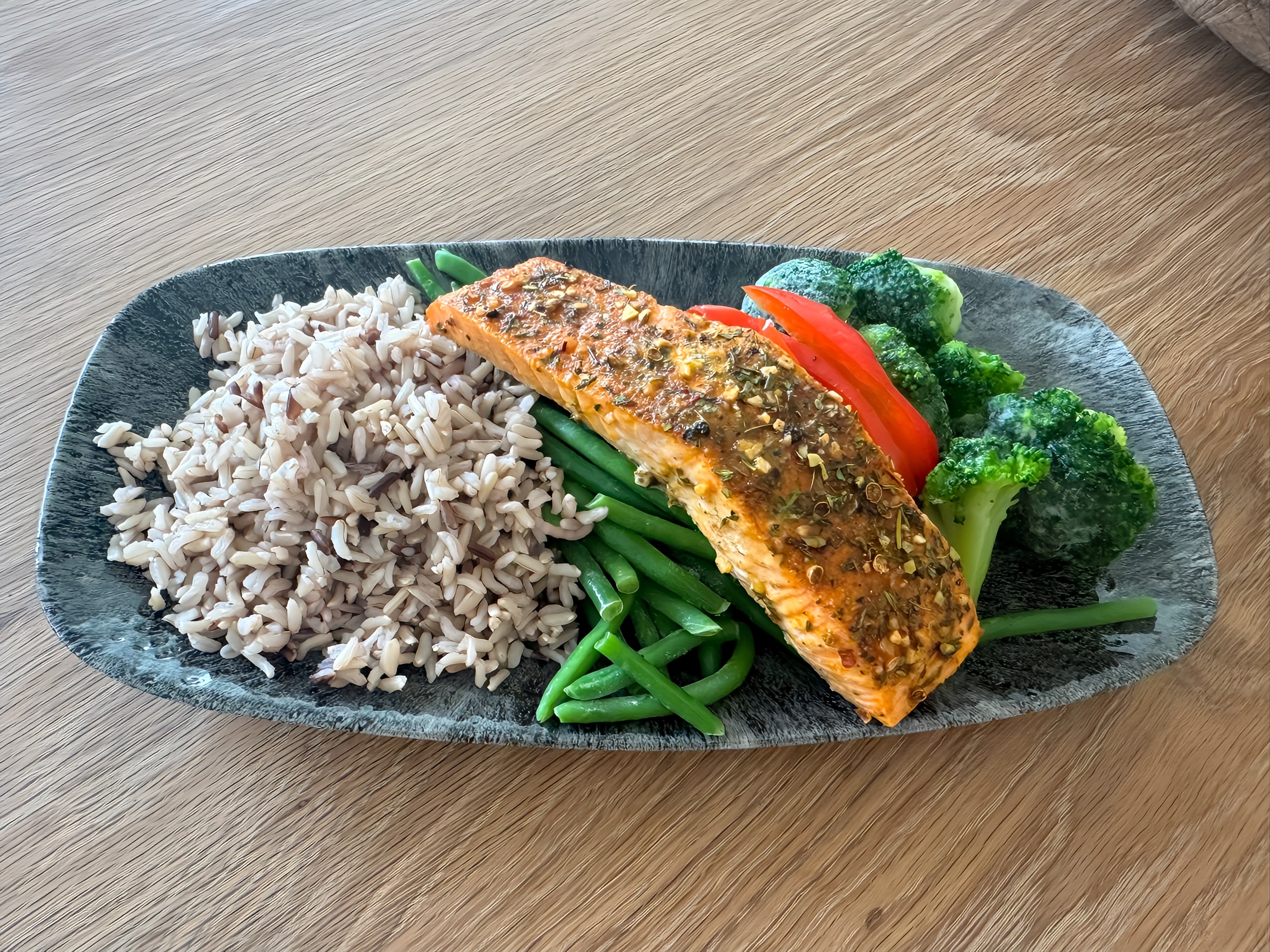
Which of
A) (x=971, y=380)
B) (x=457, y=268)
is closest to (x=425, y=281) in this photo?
(x=457, y=268)

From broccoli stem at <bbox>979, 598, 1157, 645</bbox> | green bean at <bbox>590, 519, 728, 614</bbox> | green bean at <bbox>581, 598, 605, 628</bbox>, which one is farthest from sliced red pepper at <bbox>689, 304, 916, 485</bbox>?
green bean at <bbox>581, 598, 605, 628</bbox>

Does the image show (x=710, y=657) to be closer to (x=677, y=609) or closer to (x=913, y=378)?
(x=677, y=609)

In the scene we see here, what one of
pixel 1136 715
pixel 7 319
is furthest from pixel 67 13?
pixel 1136 715

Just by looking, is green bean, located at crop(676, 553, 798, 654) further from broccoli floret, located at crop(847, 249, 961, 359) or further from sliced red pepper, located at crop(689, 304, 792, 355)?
broccoli floret, located at crop(847, 249, 961, 359)

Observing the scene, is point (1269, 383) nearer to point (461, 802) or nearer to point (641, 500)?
point (641, 500)

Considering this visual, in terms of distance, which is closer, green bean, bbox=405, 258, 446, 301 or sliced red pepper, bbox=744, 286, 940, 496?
sliced red pepper, bbox=744, 286, 940, 496

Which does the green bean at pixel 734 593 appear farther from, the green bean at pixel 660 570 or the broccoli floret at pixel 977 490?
the broccoli floret at pixel 977 490

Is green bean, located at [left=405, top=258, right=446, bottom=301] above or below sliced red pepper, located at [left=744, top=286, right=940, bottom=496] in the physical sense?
above
